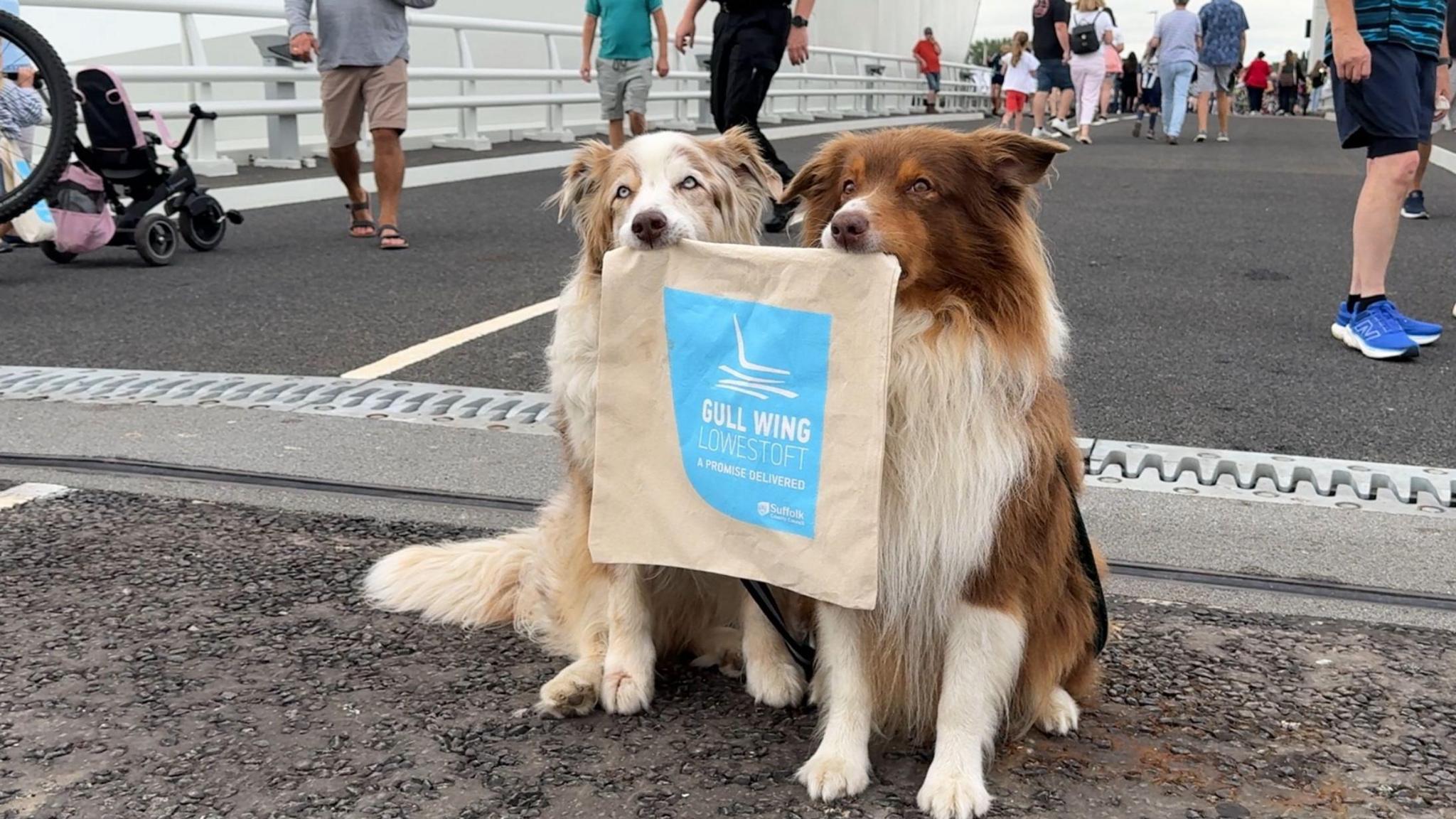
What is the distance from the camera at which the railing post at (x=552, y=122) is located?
1593cm

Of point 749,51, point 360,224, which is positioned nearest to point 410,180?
point 360,224

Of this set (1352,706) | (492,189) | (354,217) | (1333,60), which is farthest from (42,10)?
(1352,706)

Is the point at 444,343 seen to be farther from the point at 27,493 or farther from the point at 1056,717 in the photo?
the point at 1056,717

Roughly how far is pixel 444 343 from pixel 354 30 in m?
3.48

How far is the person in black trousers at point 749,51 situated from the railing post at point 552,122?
7.53 meters

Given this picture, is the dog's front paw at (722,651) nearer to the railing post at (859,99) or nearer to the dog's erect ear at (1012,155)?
the dog's erect ear at (1012,155)

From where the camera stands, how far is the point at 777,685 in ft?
9.03

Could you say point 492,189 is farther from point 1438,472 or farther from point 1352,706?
point 1352,706

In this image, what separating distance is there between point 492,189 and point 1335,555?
9554mm

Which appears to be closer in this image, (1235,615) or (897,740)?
(897,740)

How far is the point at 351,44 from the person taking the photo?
8.43 meters

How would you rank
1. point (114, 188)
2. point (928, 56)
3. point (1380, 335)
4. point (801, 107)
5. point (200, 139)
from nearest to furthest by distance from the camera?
point (1380, 335), point (114, 188), point (200, 139), point (801, 107), point (928, 56)

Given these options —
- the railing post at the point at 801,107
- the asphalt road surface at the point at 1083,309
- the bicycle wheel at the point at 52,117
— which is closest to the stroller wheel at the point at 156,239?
the asphalt road surface at the point at 1083,309

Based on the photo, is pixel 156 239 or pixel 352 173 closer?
pixel 156 239
